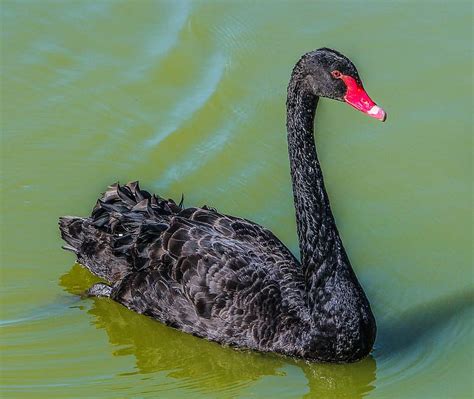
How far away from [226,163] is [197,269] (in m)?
1.86

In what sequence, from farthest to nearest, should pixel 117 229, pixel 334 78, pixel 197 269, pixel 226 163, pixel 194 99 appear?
1. pixel 194 99
2. pixel 226 163
3. pixel 117 229
4. pixel 197 269
5. pixel 334 78

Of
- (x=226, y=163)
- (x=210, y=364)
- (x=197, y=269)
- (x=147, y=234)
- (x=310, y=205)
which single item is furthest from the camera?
(x=226, y=163)

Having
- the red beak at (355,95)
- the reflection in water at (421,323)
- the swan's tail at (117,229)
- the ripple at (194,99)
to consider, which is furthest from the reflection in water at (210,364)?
the ripple at (194,99)

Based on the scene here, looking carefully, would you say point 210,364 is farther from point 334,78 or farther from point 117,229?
point 334,78

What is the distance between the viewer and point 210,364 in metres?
5.94

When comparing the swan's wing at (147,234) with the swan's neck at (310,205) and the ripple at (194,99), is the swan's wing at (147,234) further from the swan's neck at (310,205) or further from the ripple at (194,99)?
the ripple at (194,99)

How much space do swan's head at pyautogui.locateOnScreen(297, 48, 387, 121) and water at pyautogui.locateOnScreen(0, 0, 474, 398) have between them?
4.56 ft

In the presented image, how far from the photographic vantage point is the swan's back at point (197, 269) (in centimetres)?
589

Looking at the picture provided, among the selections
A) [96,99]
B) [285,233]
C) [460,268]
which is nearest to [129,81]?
[96,99]

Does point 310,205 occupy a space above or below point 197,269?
above

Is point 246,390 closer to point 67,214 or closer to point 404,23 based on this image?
point 67,214

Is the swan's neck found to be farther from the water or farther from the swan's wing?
the water

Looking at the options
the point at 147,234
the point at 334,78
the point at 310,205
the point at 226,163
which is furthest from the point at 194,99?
the point at 334,78

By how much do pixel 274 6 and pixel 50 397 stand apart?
509 cm
